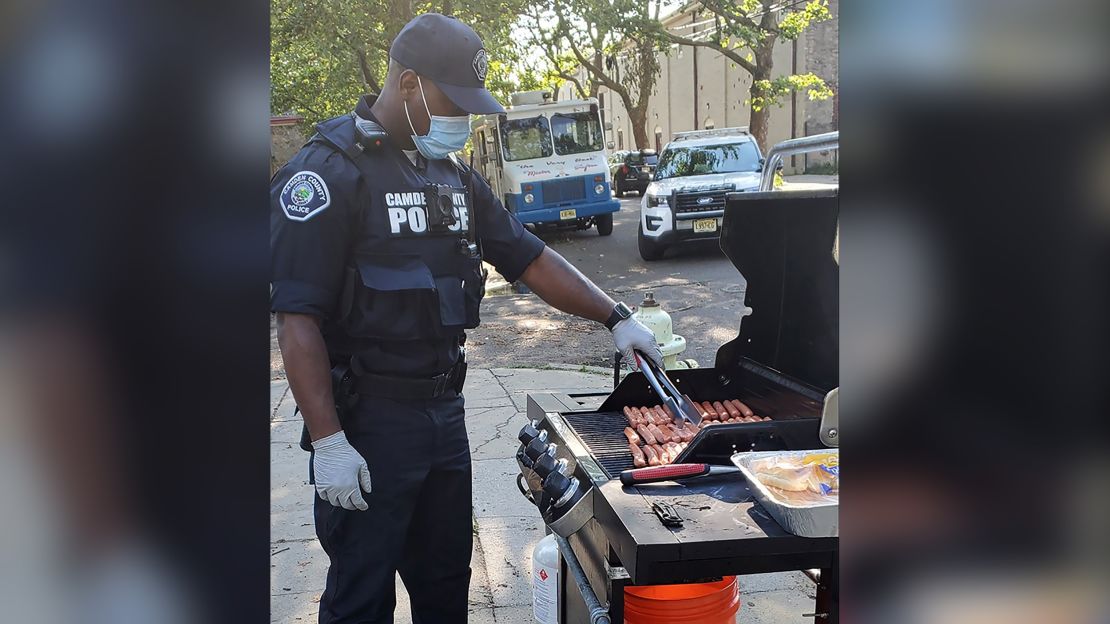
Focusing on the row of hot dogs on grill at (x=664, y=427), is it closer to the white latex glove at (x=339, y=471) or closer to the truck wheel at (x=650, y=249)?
the white latex glove at (x=339, y=471)

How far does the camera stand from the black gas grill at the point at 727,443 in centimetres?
214

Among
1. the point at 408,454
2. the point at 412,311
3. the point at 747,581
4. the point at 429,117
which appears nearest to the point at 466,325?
the point at 412,311

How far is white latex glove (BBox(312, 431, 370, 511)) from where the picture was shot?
2695 mm

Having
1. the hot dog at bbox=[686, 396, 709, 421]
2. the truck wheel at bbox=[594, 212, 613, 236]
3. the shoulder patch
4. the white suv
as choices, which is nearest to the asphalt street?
the white suv

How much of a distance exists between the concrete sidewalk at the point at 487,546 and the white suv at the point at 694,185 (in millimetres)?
8302

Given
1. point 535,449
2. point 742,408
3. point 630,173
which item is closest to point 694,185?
point 742,408

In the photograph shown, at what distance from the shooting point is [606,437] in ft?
10.4

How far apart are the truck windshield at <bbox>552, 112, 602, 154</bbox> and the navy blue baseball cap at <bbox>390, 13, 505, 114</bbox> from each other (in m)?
16.3

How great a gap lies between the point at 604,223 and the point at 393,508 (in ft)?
57.6

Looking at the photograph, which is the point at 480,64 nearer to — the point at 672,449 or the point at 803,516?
the point at 672,449

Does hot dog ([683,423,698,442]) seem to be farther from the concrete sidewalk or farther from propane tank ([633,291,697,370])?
propane tank ([633,291,697,370])
